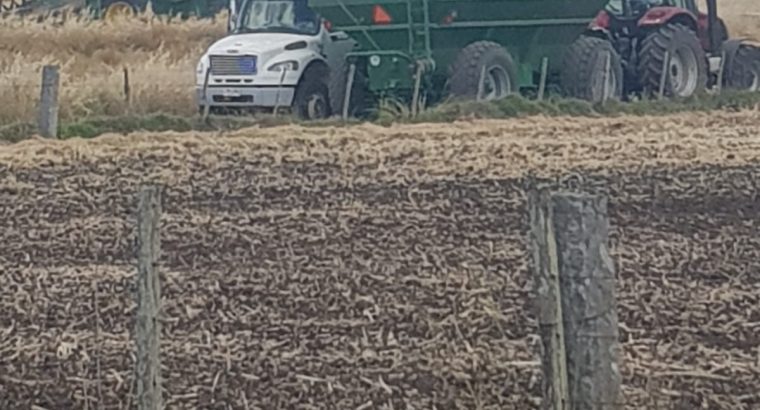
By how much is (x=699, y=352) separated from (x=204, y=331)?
2422 mm

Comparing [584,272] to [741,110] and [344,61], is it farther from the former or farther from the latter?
[344,61]

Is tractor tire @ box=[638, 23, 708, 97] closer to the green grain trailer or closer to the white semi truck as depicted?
the green grain trailer

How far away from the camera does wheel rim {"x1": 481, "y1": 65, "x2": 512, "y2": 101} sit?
942 inches

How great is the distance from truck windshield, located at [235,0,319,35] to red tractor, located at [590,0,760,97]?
4.00m

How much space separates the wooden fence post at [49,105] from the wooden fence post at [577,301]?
16.9m

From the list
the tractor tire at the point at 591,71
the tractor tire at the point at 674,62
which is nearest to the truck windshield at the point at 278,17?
the tractor tire at the point at 591,71

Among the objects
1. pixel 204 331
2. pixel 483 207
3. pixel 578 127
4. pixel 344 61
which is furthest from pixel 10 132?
pixel 204 331

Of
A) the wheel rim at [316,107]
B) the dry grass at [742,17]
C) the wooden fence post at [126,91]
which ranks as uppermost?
the wooden fence post at [126,91]

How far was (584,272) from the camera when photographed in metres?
5.10

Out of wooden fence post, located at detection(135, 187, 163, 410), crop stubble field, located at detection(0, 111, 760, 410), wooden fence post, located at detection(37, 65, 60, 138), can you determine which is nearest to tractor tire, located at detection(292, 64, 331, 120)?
wooden fence post, located at detection(37, 65, 60, 138)

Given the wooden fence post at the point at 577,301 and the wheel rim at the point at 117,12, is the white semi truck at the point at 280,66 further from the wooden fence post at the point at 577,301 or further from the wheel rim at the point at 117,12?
the wooden fence post at the point at 577,301

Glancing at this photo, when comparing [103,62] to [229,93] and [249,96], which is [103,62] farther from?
[249,96]

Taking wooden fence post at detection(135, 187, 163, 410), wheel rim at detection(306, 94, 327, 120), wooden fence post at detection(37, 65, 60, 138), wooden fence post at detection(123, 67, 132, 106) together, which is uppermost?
wooden fence post at detection(135, 187, 163, 410)

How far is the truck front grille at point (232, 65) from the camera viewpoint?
958 inches
